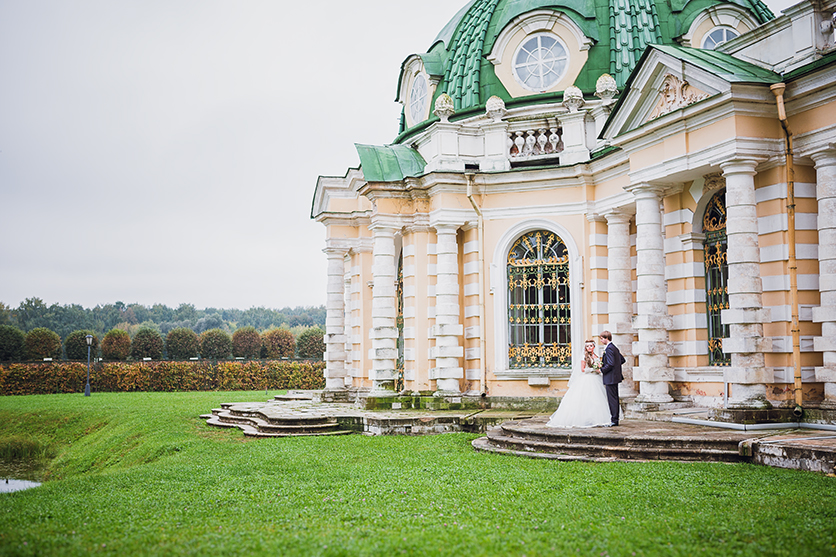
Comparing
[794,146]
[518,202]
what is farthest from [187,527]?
[518,202]

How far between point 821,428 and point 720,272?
12.5 ft

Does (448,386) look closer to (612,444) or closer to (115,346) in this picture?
(612,444)

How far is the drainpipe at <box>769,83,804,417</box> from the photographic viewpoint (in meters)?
11.6

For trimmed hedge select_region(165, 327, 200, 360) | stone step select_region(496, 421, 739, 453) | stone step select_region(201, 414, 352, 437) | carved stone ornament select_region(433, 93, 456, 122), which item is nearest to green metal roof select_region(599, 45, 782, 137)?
carved stone ornament select_region(433, 93, 456, 122)

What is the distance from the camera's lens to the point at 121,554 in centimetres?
603

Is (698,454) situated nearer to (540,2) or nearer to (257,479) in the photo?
(257,479)

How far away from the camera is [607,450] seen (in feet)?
35.2

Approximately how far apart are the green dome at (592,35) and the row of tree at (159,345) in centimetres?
2957

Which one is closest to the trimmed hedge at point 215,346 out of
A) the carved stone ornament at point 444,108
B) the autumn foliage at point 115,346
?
the autumn foliage at point 115,346

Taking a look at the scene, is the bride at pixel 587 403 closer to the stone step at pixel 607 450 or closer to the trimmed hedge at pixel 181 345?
the stone step at pixel 607 450

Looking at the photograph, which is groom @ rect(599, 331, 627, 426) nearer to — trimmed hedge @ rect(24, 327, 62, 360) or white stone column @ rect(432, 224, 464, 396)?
white stone column @ rect(432, 224, 464, 396)

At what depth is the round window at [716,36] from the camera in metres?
18.4

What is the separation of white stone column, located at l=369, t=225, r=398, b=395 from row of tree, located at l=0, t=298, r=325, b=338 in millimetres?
54064

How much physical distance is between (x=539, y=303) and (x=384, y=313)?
378cm
